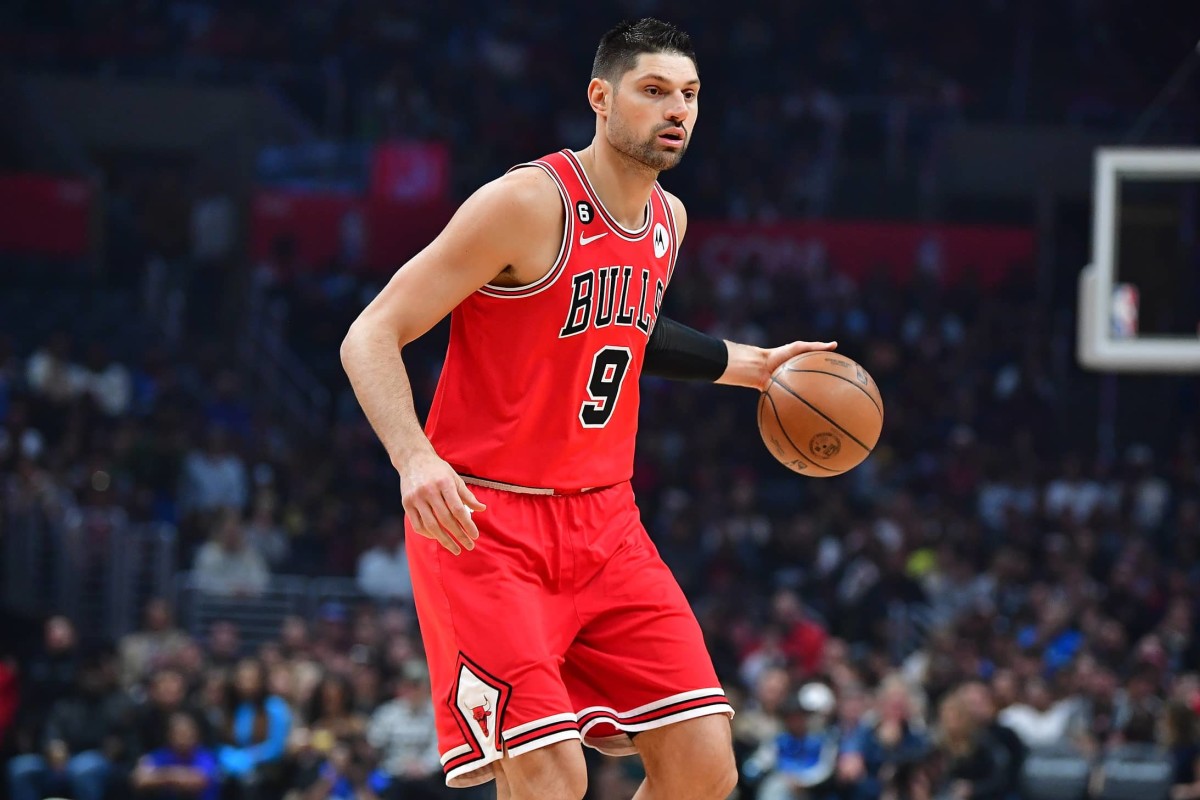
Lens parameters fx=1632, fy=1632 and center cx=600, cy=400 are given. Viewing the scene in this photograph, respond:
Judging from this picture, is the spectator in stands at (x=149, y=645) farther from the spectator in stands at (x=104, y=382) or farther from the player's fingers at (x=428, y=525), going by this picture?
the player's fingers at (x=428, y=525)

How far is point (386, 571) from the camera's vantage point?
14148mm

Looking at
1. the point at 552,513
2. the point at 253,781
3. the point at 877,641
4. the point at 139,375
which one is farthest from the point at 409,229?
the point at 552,513

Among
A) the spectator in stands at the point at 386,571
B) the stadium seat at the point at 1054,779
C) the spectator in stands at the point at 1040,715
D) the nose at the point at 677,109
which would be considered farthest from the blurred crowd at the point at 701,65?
the nose at the point at 677,109

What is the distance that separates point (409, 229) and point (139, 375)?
3.99 m

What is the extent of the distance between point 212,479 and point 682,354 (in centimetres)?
1070

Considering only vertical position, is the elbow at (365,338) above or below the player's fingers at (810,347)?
below

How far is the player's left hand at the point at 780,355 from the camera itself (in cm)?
493

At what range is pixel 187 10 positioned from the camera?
20.8m

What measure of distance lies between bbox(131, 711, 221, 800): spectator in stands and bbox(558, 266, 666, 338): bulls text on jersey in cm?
681

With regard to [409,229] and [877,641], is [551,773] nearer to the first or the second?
[877,641]

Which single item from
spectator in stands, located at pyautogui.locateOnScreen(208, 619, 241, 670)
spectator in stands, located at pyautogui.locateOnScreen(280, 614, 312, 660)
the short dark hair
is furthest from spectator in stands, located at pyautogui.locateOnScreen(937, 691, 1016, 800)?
the short dark hair

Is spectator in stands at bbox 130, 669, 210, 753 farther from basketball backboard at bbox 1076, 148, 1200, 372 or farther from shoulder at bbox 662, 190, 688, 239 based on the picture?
shoulder at bbox 662, 190, 688, 239

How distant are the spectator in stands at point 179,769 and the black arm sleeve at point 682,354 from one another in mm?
6413

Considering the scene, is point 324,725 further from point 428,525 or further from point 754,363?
point 428,525
